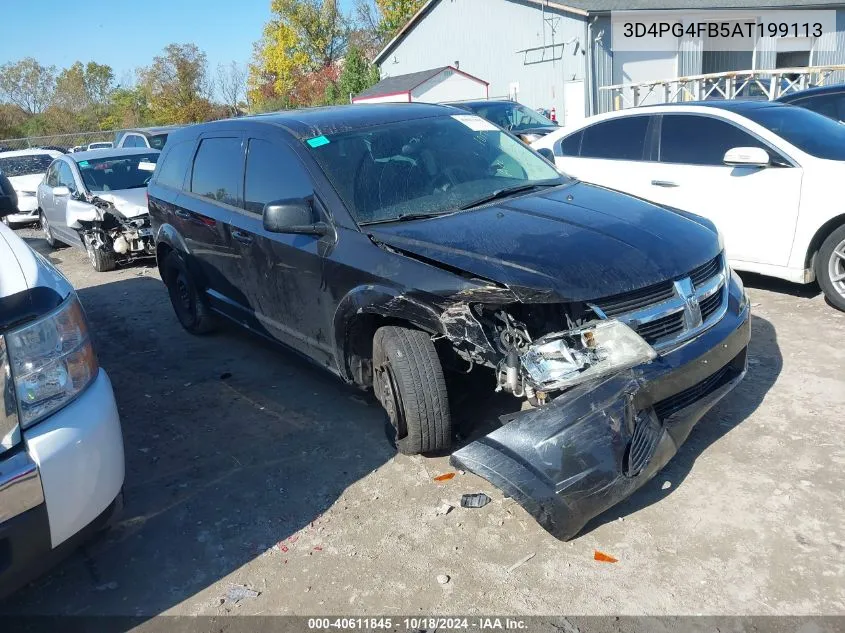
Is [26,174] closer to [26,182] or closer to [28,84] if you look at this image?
[26,182]

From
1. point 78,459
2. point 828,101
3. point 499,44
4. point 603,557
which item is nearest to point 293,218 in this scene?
point 78,459

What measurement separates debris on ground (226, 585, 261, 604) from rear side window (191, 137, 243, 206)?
2.70 meters

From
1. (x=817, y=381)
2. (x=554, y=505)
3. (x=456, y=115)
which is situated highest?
(x=456, y=115)

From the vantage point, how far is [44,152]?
16.3 meters

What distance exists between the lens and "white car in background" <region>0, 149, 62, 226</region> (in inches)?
570

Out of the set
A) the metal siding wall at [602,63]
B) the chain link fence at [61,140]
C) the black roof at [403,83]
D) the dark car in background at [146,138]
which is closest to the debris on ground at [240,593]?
the dark car in background at [146,138]

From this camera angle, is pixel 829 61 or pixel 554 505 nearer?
pixel 554 505

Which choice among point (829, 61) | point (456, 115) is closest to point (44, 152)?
point (456, 115)

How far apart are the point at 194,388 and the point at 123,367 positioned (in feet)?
3.15

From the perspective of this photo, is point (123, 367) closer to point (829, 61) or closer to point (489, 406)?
point (489, 406)

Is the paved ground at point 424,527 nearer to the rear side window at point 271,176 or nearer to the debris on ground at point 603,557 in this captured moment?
the debris on ground at point 603,557

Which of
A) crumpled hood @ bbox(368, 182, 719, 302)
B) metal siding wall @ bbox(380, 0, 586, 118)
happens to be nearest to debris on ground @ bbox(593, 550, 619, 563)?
crumpled hood @ bbox(368, 182, 719, 302)

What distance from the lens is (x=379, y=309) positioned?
11.7 feet

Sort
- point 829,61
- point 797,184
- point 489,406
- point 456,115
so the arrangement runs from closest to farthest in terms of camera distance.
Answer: point 489,406
point 456,115
point 797,184
point 829,61
